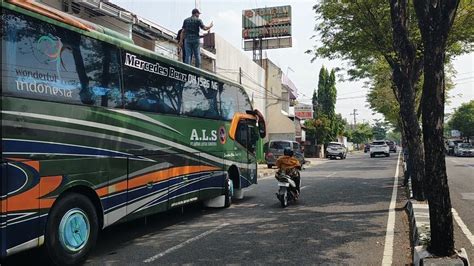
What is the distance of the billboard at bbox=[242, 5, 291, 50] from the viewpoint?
45.2 m

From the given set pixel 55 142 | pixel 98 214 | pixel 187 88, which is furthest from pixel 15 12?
pixel 187 88

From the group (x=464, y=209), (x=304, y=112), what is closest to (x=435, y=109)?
(x=464, y=209)

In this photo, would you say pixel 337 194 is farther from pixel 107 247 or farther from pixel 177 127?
pixel 107 247

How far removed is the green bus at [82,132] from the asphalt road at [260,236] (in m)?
0.60

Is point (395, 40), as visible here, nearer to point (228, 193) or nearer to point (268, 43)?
point (228, 193)

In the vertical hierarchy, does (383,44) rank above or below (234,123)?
above

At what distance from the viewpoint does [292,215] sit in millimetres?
10219

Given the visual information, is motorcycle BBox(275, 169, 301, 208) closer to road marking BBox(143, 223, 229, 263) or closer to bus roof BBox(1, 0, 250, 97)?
road marking BBox(143, 223, 229, 263)

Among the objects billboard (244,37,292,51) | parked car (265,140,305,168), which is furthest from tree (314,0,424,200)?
billboard (244,37,292,51)

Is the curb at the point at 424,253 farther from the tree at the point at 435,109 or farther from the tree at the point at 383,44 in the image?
the tree at the point at 383,44

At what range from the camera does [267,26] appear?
45812 millimetres

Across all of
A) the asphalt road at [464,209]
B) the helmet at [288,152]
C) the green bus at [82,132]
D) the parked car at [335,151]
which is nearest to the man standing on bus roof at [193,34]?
the green bus at [82,132]

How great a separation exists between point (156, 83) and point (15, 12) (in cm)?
320

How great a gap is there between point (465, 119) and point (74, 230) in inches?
2784
